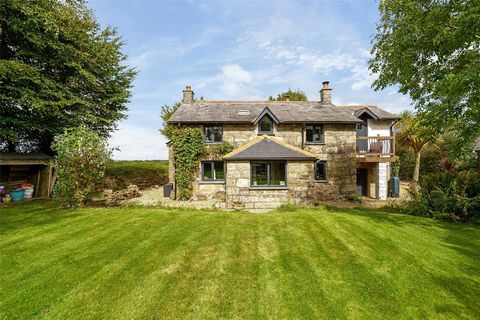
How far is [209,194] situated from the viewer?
17062 mm

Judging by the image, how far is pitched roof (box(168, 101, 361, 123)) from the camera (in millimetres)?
17453

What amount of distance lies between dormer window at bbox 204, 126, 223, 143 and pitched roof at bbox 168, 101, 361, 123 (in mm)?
784

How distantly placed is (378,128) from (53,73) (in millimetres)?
28880

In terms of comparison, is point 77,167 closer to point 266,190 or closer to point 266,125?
point 266,190

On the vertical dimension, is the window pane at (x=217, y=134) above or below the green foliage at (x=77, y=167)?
above

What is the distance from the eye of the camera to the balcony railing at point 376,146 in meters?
17.7

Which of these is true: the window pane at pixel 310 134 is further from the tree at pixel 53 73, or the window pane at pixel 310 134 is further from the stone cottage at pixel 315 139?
the tree at pixel 53 73

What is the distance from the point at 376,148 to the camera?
18.2 metres

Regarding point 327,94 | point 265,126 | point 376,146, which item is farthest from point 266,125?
point 376,146

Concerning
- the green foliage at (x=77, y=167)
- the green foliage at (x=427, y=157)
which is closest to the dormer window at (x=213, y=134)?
the green foliage at (x=77, y=167)

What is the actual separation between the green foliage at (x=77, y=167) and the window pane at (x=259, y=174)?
929 centimetres

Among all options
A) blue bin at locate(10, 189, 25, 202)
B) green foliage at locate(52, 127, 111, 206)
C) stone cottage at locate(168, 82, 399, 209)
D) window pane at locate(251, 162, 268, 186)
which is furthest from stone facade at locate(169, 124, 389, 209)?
blue bin at locate(10, 189, 25, 202)

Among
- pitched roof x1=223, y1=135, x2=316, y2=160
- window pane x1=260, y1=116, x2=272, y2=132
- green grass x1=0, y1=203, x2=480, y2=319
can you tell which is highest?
window pane x1=260, y1=116, x2=272, y2=132

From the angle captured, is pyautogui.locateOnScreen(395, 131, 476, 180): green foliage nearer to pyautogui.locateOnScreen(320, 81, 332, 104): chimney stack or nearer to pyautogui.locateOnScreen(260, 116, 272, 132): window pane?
pyautogui.locateOnScreen(320, 81, 332, 104): chimney stack
